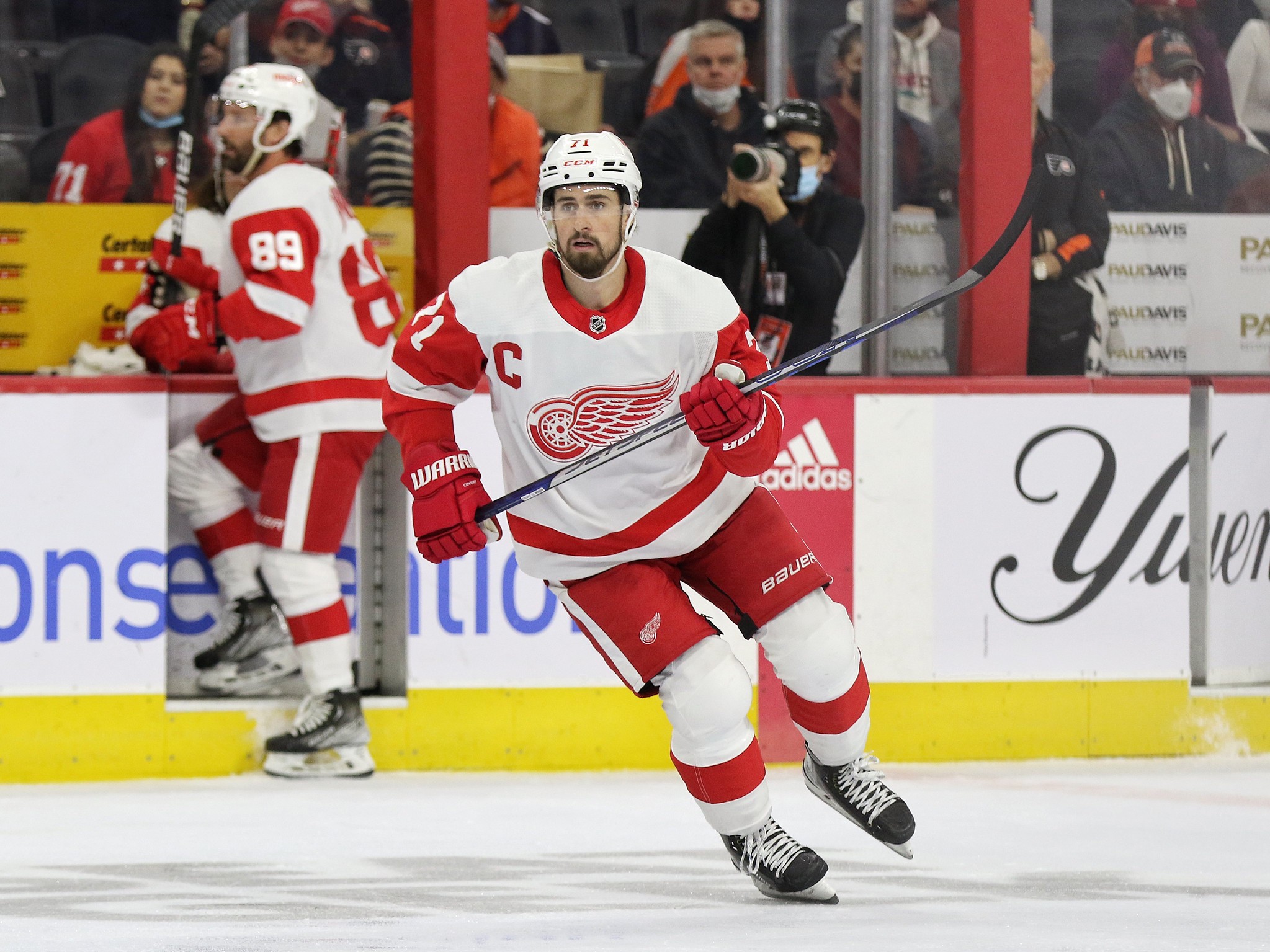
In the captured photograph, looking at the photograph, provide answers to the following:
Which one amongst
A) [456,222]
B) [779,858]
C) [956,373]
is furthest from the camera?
[956,373]

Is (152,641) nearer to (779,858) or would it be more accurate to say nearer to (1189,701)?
(779,858)

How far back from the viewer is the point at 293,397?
445cm

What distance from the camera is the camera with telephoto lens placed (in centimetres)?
490

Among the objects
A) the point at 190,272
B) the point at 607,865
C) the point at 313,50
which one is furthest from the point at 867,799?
the point at 313,50

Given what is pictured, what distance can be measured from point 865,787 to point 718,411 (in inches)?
31.1

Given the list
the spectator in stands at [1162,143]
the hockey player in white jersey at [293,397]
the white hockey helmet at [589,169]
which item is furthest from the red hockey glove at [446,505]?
the spectator in stands at [1162,143]

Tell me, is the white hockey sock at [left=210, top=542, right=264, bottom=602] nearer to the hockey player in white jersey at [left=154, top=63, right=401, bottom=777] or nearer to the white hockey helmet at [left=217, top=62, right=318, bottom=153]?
the hockey player in white jersey at [left=154, top=63, right=401, bottom=777]

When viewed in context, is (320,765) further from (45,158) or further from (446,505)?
(45,158)

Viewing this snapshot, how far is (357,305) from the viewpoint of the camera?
4.52m

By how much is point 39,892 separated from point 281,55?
2946mm

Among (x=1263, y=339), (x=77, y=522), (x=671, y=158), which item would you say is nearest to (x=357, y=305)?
(x=77, y=522)

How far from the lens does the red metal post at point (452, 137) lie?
16.5ft

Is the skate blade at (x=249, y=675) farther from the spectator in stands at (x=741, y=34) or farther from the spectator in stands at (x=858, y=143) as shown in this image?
the spectator in stands at (x=858, y=143)

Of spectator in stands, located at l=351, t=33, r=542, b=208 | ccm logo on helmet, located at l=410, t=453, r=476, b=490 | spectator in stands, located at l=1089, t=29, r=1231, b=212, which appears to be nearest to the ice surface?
ccm logo on helmet, located at l=410, t=453, r=476, b=490
